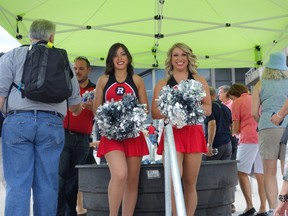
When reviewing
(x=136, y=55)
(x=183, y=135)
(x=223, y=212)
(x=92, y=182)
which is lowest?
(x=223, y=212)

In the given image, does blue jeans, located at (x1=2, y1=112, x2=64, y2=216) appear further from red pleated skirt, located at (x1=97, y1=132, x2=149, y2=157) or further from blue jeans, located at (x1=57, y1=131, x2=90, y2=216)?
blue jeans, located at (x1=57, y1=131, x2=90, y2=216)

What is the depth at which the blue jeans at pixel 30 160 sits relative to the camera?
315 centimetres

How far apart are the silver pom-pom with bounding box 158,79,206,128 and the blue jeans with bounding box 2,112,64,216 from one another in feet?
3.00

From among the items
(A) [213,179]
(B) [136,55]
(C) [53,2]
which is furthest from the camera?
(B) [136,55]

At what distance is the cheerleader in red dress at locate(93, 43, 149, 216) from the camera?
3.65m

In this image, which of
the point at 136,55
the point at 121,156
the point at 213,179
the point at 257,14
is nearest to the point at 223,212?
the point at 213,179

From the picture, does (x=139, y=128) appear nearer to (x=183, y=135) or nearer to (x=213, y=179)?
(x=183, y=135)

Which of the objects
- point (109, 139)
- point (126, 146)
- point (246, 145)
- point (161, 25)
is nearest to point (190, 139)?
point (126, 146)

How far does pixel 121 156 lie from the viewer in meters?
3.71

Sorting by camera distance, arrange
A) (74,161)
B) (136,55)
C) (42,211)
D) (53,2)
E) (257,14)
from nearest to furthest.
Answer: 1. (42,211)
2. (74,161)
3. (53,2)
4. (257,14)
5. (136,55)

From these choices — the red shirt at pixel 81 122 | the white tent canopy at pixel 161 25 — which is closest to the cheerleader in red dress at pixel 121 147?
A: the red shirt at pixel 81 122

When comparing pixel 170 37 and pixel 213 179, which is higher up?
pixel 170 37

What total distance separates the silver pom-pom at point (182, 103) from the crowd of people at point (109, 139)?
0.14 metres

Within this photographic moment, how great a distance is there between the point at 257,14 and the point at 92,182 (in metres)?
4.00
